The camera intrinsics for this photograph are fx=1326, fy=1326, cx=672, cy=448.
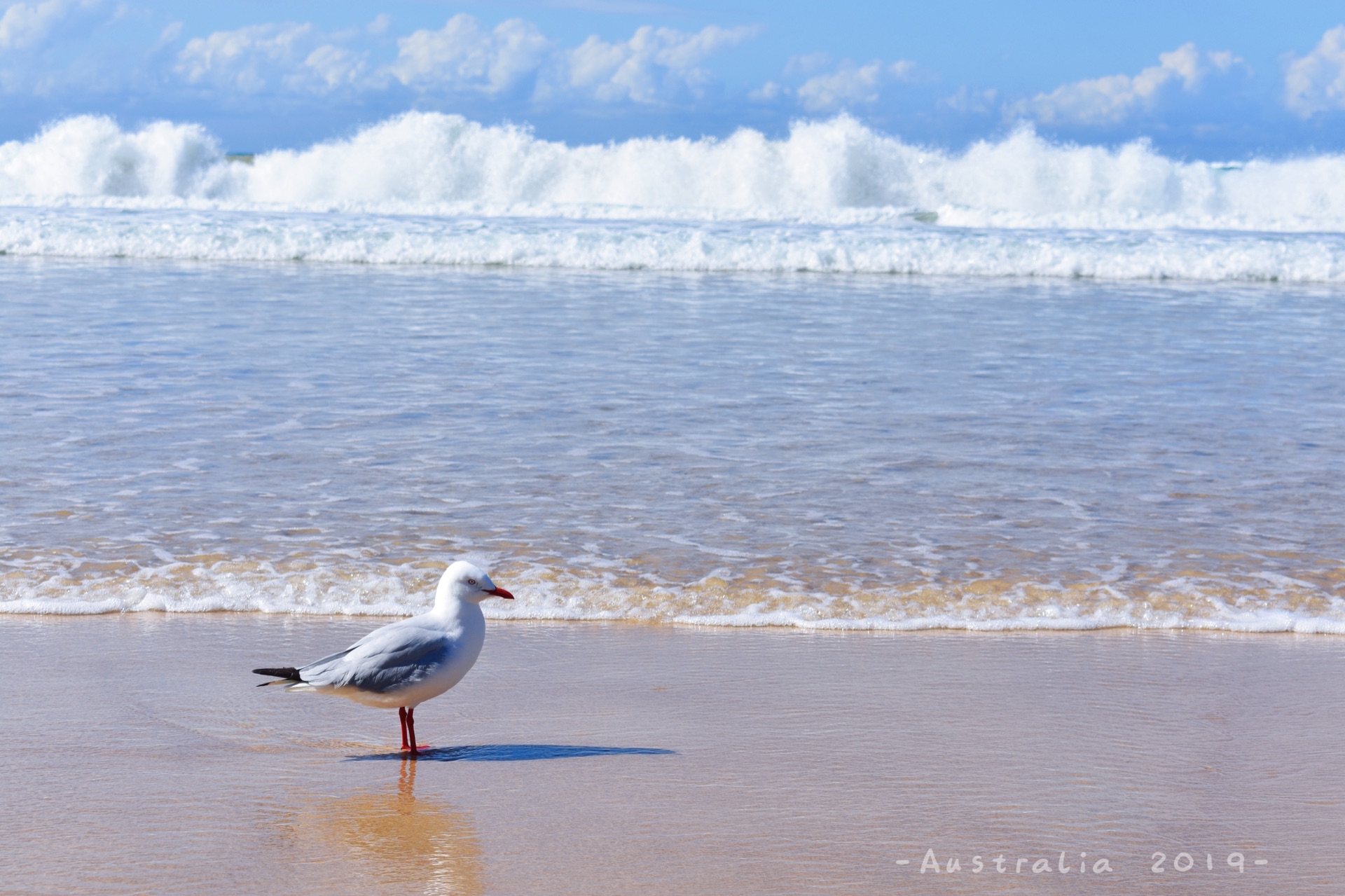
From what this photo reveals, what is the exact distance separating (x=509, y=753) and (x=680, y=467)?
3.25 m

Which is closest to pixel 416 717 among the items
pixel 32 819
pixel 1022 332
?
pixel 32 819

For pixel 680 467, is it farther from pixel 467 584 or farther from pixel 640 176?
pixel 640 176

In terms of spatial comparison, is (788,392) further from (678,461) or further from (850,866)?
(850,866)

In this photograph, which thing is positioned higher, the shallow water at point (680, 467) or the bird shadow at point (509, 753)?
the shallow water at point (680, 467)

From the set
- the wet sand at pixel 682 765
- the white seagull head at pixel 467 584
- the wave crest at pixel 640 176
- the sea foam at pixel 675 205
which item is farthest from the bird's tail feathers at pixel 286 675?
the wave crest at pixel 640 176

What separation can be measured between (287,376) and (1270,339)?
837cm

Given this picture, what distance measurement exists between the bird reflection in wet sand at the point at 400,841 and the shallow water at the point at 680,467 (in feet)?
5.25

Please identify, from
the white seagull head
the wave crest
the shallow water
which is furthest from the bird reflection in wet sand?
the wave crest

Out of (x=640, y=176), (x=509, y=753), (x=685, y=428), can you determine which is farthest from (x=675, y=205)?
(x=509, y=753)

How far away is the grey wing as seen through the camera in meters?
3.19

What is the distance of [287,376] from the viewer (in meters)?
8.85

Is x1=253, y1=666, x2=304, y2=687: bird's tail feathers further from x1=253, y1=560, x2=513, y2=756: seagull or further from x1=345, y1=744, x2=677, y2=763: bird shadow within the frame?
x1=345, y1=744, x2=677, y2=763: bird shadow

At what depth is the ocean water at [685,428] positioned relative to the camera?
195 inches

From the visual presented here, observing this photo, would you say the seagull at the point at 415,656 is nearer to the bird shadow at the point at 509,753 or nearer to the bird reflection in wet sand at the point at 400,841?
the bird shadow at the point at 509,753
